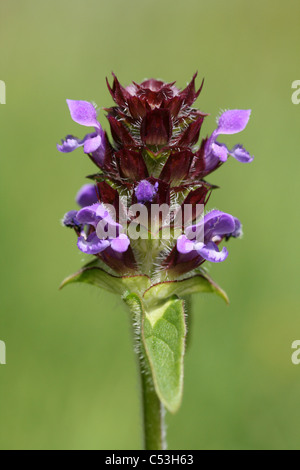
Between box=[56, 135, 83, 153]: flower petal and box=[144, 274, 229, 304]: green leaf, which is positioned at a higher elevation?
box=[56, 135, 83, 153]: flower petal

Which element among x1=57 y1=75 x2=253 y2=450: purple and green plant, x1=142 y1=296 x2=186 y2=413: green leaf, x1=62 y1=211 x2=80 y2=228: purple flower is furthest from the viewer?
x1=62 y1=211 x2=80 y2=228: purple flower

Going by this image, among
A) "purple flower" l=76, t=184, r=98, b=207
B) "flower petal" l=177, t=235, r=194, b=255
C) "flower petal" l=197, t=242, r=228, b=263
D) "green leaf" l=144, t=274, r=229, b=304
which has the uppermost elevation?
"purple flower" l=76, t=184, r=98, b=207

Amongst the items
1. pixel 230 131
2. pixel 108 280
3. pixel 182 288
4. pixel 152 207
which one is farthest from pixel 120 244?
pixel 230 131

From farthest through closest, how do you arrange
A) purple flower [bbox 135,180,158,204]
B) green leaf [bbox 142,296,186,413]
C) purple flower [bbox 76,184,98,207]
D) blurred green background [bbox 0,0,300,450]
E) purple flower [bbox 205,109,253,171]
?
blurred green background [bbox 0,0,300,450] < purple flower [bbox 76,184,98,207] < purple flower [bbox 205,109,253,171] < purple flower [bbox 135,180,158,204] < green leaf [bbox 142,296,186,413]

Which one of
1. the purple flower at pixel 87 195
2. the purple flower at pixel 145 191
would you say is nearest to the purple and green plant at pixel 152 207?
the purple flower at pixel 145 191

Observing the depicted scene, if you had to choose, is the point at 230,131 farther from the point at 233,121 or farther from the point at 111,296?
the point at 111,296

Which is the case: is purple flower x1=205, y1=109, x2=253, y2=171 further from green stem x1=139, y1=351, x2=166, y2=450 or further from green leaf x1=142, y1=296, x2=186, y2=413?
green stem x1=139, y1=351, x2=166, y2=450

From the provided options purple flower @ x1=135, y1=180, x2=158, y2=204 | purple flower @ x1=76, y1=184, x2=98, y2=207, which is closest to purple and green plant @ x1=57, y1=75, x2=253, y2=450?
purple flower @ x1=135, y1=180, x2=158, y2=204
